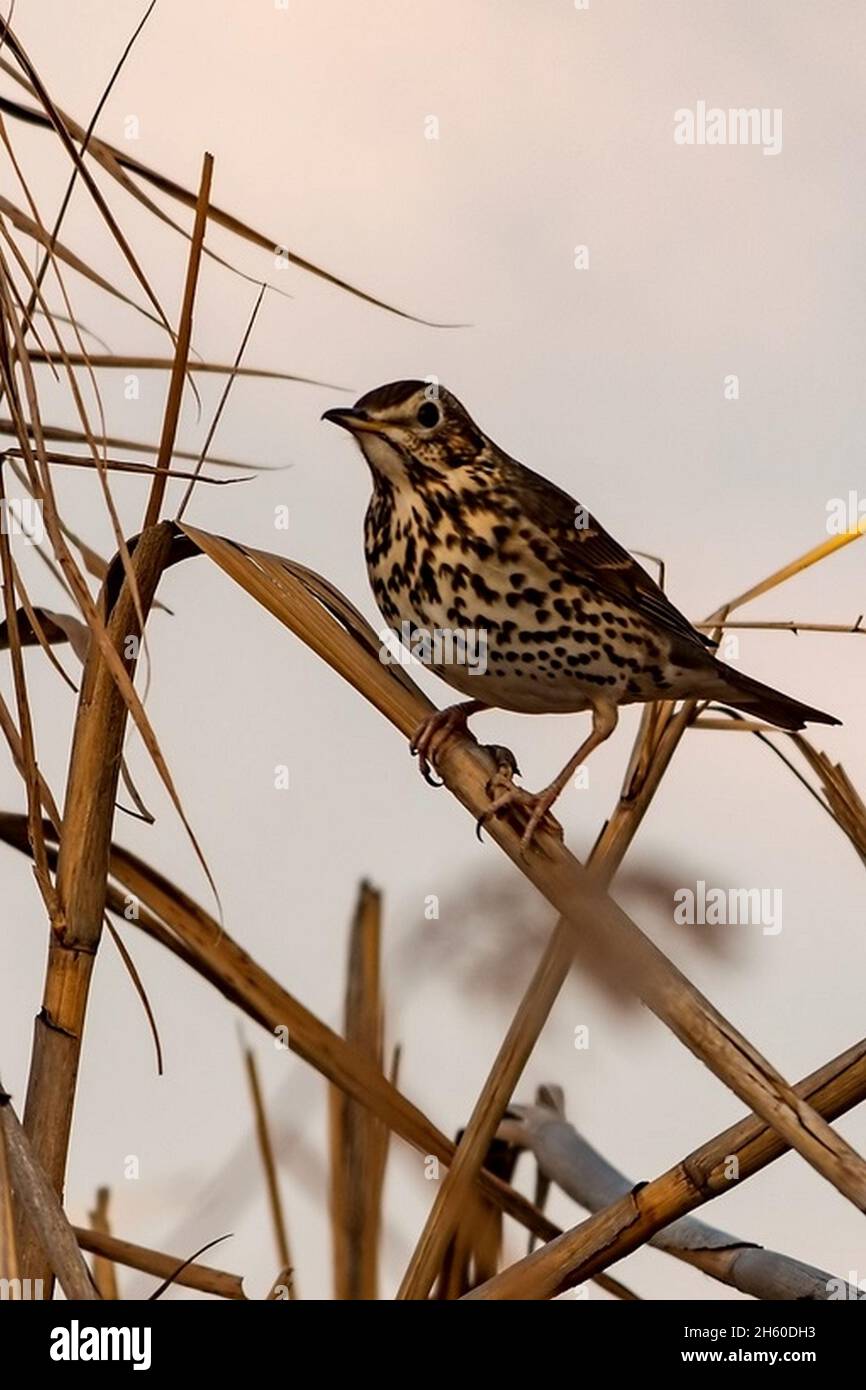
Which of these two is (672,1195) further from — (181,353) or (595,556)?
(595,556)

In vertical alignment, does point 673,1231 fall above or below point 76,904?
below

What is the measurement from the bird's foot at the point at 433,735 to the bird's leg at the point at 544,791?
10 cm

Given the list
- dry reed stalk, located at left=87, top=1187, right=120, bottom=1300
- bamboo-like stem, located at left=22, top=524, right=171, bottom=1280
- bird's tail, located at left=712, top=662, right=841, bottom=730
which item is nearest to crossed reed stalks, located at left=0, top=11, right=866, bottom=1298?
bamboo-like stem, located at left=22, top=524, right=171, bottom=1280

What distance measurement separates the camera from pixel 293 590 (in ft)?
6.75

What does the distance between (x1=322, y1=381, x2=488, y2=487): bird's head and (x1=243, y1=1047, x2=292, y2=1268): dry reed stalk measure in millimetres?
1337

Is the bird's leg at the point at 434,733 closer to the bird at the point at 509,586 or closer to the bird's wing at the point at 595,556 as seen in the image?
the bird at the point at 509,586

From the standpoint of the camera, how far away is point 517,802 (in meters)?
2.88

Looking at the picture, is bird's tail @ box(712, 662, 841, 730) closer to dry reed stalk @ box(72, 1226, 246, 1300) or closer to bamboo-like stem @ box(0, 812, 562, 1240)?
bamboo-like stem @ box(0, 812, 562, 1240)

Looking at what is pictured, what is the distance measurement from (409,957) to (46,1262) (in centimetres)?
121

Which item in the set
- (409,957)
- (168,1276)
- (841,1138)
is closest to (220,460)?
(409,957)

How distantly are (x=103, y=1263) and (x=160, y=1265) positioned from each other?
37.7 inches

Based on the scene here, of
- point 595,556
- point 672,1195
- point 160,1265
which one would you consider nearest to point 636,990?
point 672,1195

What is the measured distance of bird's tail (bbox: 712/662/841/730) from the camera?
395 centimetres

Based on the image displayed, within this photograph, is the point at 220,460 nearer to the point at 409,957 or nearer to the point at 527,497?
the point at 409,957
